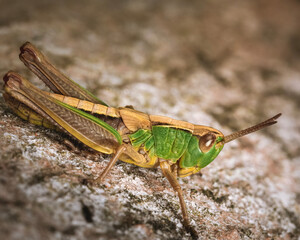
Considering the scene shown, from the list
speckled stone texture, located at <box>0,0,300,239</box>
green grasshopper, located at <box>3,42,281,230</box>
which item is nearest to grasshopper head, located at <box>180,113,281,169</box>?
green grasshopper, located at <box>3,42,281,230</box>

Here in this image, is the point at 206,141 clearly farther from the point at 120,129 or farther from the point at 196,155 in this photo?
the point at 120,129

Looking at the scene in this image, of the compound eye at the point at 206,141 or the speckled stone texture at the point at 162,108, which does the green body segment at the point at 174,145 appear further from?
the speckled stone texture at the point at 162,108

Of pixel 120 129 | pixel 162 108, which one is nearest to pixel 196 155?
pixel 120 129

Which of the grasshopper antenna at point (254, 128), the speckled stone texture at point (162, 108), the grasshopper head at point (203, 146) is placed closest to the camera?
the speckled stone texture at point (162, 108)

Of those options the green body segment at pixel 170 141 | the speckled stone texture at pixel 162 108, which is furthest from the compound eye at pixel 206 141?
the speckled stone texture at pixel 162 108

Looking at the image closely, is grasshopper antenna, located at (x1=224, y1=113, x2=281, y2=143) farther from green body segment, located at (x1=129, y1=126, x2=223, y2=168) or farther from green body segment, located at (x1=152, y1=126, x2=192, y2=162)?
green body segment, located at (x1=152, y1=126, x2=192, y2=162)

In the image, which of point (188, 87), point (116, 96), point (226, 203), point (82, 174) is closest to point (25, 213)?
point (82, 174)

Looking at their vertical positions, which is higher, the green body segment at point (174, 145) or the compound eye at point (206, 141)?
the compound eye at point (206, 141)

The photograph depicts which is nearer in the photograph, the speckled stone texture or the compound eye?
the speckled stone texture
